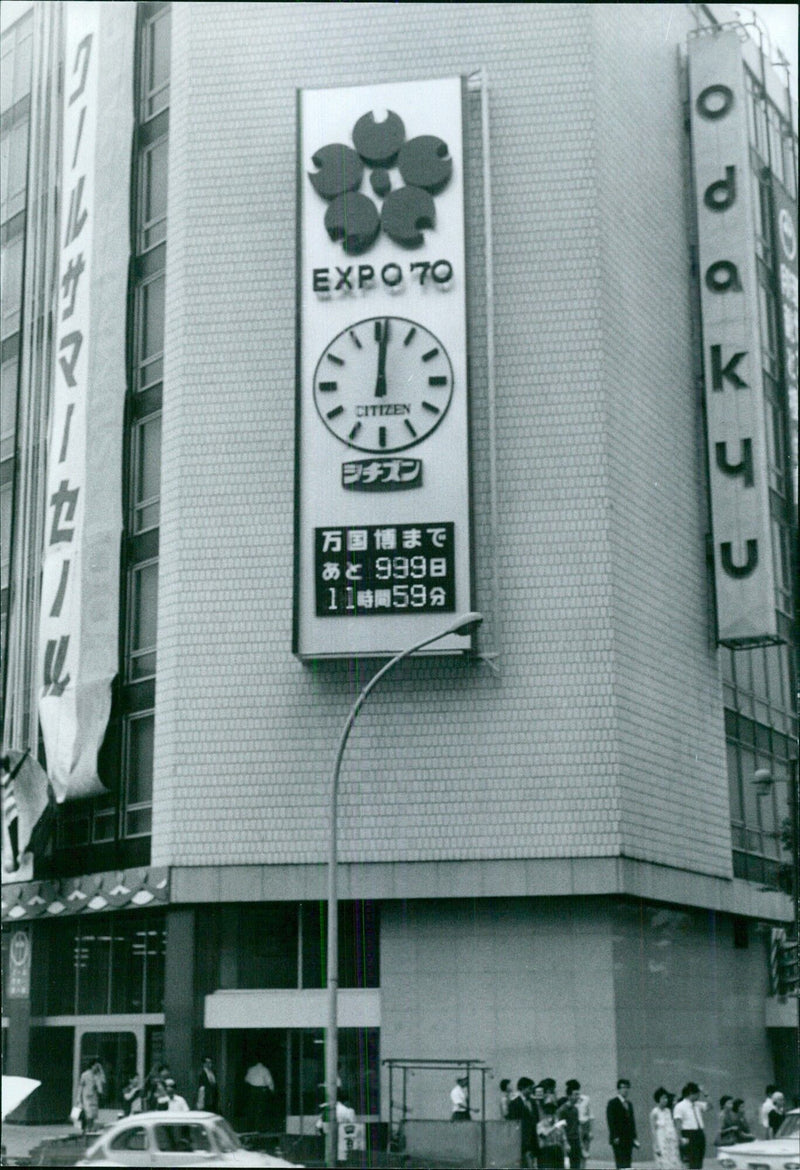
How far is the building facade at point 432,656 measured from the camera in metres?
32.6

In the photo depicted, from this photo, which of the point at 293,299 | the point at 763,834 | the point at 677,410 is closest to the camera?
the point at 293,299

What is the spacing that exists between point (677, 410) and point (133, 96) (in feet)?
50.3

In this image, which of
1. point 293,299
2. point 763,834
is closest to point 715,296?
point 293,299

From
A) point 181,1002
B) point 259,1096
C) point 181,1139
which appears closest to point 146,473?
point 181,1002

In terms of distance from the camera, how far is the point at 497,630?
3328cm

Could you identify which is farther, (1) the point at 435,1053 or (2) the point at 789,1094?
(2) the point at 789,1094

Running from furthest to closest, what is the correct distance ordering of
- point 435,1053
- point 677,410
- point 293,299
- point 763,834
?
1. point 763,834
2. point 677,410
3. point 293,299
4. point 435,1053

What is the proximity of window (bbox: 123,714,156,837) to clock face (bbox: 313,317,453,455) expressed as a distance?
311 inches

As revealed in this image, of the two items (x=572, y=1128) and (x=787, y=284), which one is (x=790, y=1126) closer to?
(x=572, y=1128)

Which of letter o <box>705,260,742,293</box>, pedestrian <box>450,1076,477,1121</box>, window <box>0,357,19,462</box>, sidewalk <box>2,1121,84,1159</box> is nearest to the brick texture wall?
letter o <box>705,260,742,293</box>

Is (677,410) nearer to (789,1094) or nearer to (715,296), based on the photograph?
(715,296)

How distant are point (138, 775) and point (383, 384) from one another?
10.2 meters

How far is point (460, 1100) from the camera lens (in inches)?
1191

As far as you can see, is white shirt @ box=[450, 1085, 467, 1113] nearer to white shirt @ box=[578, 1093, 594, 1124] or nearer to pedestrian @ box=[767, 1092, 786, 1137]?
white shirt @ box=[578, 1093, 594, 1124]
